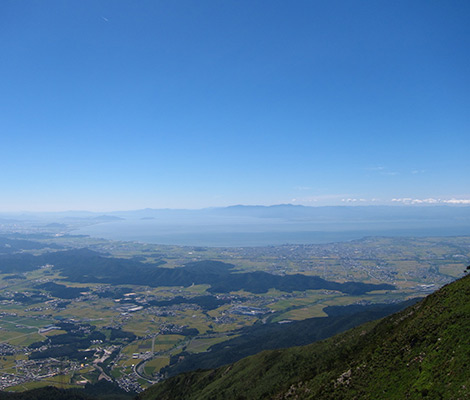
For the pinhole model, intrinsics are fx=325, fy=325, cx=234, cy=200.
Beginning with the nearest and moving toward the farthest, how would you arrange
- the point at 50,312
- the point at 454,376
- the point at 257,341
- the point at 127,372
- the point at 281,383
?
the point at 454,376, the point at 281,383, the point at 127,372, the point at 257,341, the point at 50,312

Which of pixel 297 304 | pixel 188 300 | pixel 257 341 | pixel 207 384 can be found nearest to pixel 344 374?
pixel 207 384

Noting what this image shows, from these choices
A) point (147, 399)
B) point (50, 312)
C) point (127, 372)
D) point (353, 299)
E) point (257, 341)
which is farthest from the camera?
point (353, 299)

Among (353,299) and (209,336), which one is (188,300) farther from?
(353,299)

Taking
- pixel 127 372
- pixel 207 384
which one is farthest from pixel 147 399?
pixel 127 372

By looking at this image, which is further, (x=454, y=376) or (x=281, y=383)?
(x=281, y=383)

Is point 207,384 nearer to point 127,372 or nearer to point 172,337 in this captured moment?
point 127,372

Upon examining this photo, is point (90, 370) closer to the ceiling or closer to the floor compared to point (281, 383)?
closer to the floor

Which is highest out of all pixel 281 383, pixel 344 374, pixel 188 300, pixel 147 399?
pixel 344 374
